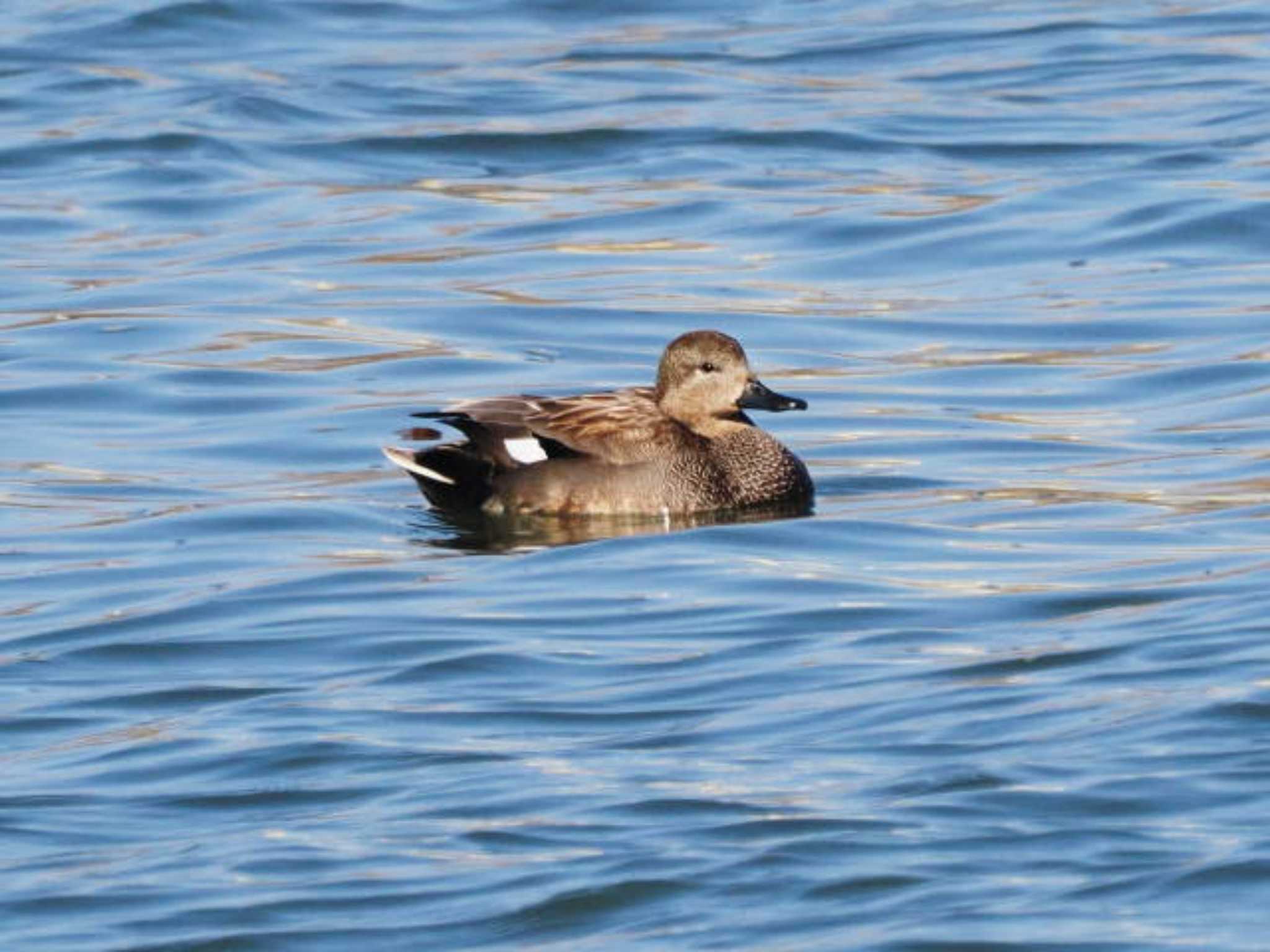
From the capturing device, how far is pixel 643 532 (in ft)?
38.0

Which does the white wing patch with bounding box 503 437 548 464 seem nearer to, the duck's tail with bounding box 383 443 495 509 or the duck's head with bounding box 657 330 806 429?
the duck's tail with bounding box 383 443 495 509

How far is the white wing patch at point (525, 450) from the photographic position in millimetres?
11805

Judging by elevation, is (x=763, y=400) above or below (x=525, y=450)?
above

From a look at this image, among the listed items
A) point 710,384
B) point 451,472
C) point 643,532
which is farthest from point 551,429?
point 710,384

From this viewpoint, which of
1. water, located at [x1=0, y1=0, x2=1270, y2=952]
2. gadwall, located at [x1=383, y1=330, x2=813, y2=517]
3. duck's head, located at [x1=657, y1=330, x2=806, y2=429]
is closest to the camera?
water, located at [x1=0, y1=0, x2=1270, y2=952]

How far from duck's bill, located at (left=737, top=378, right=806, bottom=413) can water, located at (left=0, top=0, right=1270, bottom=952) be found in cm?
41

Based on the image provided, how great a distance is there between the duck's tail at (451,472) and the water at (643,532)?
14 cm

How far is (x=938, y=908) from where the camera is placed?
6.70 m

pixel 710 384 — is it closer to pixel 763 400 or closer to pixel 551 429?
pixel 763 400

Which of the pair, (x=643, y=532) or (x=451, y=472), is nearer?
(x=643, y=532)

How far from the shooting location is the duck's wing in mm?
11805

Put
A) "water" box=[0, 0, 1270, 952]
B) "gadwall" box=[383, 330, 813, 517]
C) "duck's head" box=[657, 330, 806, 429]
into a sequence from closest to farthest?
"water" box=[0, 0, 1270, 952], "gadwall" box=[383, 330, 813, 517], "duck's head" box=[657, 330, 806, 429]

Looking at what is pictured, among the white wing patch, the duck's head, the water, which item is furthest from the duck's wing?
the water

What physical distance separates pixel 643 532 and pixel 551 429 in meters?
0.52
